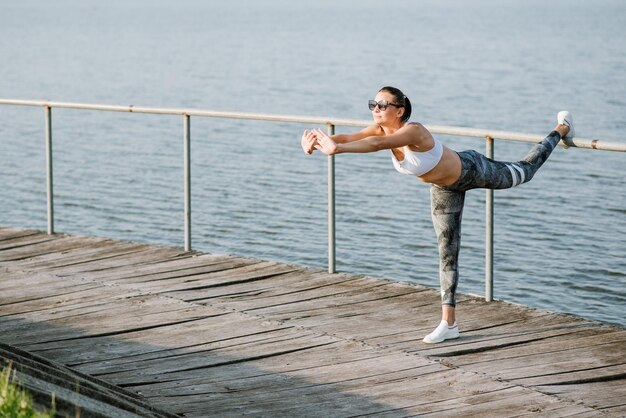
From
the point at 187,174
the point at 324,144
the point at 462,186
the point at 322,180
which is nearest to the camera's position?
the point at 324,144

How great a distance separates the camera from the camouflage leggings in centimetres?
624

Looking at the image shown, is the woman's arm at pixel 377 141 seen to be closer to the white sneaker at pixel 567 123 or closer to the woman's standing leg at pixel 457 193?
the woman's standing leg at pixel 457 193

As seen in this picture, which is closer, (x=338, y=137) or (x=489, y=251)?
(x=338, y=137)

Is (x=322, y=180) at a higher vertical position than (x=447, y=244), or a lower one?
lower

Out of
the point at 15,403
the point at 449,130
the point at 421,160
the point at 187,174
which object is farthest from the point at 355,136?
the point at 15,403

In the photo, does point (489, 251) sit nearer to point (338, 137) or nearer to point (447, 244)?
point (447, 244)

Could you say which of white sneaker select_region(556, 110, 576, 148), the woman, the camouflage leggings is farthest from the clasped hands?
white sneaker select_region(556, 110, 576, 148)

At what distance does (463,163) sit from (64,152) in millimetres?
16895

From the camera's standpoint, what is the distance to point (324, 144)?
5738 millimetres

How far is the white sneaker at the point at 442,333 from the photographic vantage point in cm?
629

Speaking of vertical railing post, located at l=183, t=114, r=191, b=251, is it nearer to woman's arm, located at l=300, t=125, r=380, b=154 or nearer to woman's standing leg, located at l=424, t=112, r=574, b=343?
woman's arm, located at l=300, t=125, r=380, b=154

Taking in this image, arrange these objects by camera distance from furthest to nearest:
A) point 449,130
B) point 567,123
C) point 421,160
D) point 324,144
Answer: point 449,130 → point 567,123 → point 421,160 → point 324,144

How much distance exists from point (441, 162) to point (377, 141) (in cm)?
44

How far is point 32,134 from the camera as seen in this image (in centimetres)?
2375
